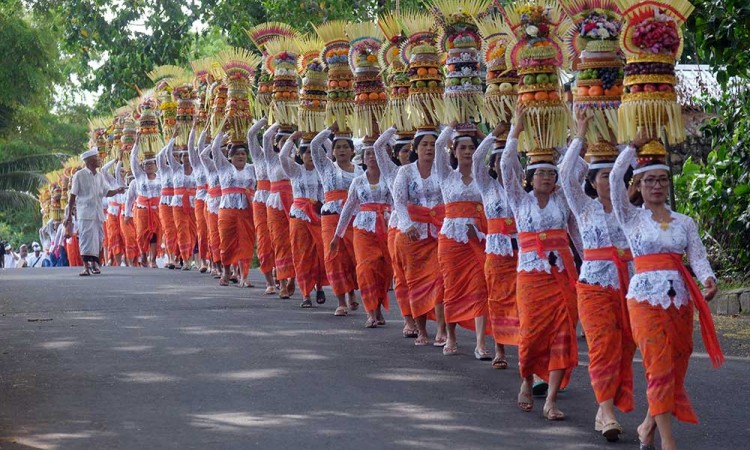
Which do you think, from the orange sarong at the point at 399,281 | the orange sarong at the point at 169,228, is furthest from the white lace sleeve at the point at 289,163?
the orange sarong at the point at 169,228

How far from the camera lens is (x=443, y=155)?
1049cm

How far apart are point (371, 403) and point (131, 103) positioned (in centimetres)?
1612

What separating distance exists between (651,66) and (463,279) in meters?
3.18

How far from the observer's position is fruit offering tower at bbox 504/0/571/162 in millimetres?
8812

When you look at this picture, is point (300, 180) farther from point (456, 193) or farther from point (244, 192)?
point (456, 193)

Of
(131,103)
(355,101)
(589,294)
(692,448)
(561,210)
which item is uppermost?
(131,103)

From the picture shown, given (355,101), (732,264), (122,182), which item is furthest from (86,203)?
(732,264)

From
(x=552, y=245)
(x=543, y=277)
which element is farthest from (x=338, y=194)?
(x=543, y=277)

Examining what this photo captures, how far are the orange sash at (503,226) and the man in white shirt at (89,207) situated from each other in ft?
34.4

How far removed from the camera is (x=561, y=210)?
28.5 ft

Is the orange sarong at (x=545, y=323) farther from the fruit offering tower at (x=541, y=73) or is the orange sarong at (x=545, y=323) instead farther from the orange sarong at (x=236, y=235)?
the orange sarong at (x=236, y=235)

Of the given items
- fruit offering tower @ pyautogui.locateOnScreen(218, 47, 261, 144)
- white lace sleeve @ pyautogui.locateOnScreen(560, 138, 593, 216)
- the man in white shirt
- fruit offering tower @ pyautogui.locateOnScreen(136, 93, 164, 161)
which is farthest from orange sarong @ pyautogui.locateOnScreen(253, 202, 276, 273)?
white lace sleeve @ pyautogui.locateOnScreen(560, 138, 593, 216)

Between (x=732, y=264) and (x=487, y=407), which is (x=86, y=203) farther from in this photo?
(x=487, y=407)

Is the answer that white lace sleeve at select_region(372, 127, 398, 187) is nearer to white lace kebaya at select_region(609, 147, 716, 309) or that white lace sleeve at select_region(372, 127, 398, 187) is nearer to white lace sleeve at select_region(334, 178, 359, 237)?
white lace sleeve at select_region(334, 178, 359, 237)
